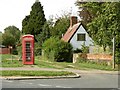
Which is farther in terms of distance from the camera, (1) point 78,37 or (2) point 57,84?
(1) point 78,37

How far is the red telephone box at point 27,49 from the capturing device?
32.1 metres

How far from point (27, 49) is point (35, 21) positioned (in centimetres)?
5322

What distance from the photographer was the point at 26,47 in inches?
1277

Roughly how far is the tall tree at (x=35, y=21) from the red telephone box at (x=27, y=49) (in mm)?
50195

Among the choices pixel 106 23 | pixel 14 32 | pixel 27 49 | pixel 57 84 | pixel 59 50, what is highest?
pixel 14 32

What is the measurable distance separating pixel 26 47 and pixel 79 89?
726 inches

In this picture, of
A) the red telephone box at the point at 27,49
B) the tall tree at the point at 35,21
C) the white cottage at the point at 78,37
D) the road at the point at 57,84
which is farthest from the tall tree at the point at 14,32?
the road at the point at 57,84

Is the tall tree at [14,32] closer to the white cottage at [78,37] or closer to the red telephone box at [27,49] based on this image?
the white cottage at [78,37]

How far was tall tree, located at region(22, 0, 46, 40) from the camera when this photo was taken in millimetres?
84125

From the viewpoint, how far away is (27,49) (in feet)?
107

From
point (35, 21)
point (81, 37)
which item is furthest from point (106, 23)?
point (35, 21)

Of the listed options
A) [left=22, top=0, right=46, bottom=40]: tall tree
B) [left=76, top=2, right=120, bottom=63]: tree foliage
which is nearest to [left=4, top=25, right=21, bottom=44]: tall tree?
[left=22, top=0, right=46, bottom=40]: tall tree

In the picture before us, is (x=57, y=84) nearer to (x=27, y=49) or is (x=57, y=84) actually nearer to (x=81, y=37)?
(x=27, y=49)

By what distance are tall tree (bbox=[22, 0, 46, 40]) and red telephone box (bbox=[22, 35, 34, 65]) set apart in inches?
1976
